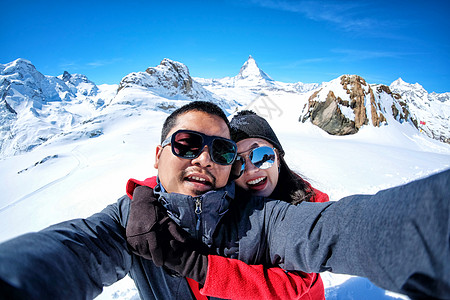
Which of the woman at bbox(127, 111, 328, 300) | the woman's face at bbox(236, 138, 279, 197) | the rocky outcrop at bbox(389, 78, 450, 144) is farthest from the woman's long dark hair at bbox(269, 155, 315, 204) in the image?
the rocky outcrop at bbox(389, 78, 450, 144)

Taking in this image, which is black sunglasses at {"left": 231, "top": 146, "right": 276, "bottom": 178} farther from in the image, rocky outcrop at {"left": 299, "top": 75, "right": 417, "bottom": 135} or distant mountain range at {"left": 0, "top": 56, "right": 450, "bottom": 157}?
rocky outcrop at {"left": 299, "top": 75, "right": 417, "bottom": 135}

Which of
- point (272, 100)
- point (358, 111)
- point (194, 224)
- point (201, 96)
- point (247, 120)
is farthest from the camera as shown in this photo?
point (201, 96)

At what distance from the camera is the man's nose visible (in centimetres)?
138

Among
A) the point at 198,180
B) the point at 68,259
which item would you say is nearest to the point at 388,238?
the point at 198,180

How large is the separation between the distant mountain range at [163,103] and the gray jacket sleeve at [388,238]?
16080 millimetres

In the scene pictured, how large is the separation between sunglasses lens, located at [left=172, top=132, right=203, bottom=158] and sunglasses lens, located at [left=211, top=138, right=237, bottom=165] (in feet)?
0.36

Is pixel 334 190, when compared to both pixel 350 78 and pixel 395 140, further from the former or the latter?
pixel 350 78

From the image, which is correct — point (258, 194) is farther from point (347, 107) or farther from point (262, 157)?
point (347, 107)

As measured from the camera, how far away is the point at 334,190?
16.9ft

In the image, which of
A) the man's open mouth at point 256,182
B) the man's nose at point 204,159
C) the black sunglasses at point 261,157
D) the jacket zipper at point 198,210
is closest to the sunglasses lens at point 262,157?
the black sunglasses at point 261,157

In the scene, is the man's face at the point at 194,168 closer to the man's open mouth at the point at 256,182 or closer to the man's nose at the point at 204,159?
the man's nose at the point at 204,159

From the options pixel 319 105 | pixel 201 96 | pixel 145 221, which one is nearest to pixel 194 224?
pixel 145 221

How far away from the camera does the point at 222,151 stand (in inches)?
58.3

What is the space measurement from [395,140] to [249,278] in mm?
17910
